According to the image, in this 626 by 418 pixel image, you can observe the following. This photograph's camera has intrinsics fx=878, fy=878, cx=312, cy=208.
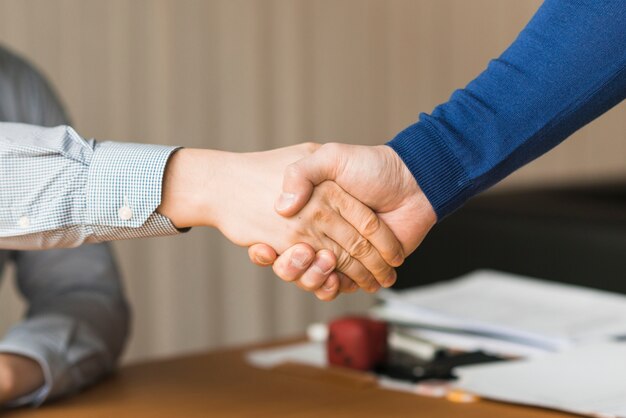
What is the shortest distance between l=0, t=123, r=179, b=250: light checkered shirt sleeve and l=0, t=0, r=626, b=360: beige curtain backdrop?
167cm

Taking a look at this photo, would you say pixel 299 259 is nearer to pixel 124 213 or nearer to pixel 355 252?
pixel 355 252

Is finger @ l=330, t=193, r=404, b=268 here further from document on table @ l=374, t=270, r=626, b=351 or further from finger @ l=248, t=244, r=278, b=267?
document on table @ l=374, t=270, r=626, b=351

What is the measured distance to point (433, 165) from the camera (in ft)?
3.45

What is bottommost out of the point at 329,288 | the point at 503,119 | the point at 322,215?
the point at 329,288

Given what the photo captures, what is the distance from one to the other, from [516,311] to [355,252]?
0.46 m

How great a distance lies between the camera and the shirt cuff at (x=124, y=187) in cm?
101

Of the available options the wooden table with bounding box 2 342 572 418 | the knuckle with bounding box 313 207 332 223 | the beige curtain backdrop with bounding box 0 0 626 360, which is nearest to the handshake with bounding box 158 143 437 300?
the knuckle with bounding box 313 207 332 223

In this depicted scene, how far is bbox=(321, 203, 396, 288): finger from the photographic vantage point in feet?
3.64

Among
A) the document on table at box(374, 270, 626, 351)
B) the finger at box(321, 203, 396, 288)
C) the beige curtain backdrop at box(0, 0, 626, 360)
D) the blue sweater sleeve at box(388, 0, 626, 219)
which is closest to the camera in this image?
the blue sweater sleeve at box(388, 0, 626, 219)

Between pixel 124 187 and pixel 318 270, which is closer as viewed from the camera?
pixel 124 187

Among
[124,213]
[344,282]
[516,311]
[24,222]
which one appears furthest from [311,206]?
[516,311]

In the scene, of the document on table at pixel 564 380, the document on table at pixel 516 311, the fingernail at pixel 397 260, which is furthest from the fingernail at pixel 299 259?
the document on table at pixel 516 311

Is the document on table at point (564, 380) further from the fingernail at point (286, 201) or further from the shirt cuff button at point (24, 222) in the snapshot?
the shirt cuff button at point (24, 222)

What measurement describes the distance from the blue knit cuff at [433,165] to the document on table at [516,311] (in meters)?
0.37
